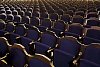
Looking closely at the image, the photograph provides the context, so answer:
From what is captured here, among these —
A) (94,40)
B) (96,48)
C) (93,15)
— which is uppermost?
(96,48)

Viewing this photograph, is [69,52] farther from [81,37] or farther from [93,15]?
[93,15]

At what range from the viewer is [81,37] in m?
3.85

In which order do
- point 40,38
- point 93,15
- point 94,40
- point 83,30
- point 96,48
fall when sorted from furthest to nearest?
point 93,15, point 83,30, point 40,38, point 94,40, point 96,48

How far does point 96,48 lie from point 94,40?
0.93 metres

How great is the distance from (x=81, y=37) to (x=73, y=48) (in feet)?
3.09

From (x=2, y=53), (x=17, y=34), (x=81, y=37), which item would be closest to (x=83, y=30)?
(x=81, y=37)

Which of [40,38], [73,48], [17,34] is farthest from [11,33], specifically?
[73,48]

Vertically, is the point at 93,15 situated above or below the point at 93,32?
below

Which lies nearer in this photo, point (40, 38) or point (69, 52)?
point (69, 52)

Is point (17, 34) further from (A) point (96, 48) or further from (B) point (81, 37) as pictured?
(A) point (96, 48)

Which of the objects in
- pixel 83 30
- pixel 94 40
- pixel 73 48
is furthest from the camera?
pixel 83 30

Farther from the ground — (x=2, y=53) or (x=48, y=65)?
(x=48, y=65)

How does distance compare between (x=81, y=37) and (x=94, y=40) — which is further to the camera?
(x=81, y=37)

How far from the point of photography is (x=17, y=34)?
4281 mm
